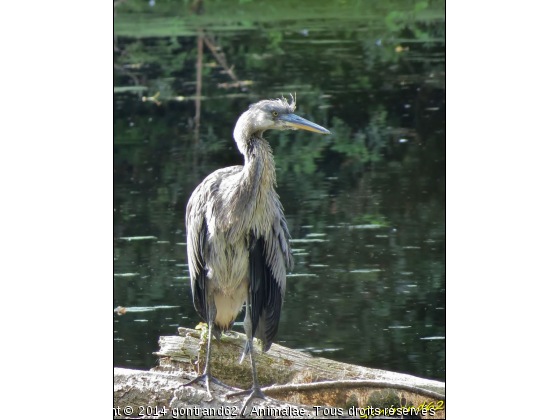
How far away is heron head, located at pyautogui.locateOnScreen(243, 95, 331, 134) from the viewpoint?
5188mm

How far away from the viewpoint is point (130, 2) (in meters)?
20.3

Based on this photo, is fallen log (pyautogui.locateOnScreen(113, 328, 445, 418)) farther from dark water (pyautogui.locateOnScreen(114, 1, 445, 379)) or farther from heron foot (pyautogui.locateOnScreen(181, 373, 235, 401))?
dark water (pyautogui.locateOnScreen(114, 1, 445, 379))

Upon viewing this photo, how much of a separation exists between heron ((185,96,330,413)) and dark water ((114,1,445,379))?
6.19 feet

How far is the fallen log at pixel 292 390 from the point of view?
16.3 feet

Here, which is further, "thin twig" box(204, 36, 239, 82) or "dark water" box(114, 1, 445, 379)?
"thin twig" box(204, 36, 239, 82)

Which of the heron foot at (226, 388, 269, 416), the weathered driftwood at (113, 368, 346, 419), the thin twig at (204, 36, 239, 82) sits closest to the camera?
the weathered driftwood at (113, 368, 346, 419)

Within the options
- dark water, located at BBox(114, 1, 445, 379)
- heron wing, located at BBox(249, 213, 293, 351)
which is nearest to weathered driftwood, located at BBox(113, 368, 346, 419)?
heron wing, located at BBox(249, 213, 293, 351)

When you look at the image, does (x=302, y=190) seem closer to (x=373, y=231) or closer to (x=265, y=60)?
(x=373, y=231)

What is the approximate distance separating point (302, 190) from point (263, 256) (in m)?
6.14

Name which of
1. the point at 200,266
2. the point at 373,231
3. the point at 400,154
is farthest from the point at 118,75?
the point at 200,266

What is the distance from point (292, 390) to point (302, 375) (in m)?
0.28

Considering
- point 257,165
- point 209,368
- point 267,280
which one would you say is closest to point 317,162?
point 267,280

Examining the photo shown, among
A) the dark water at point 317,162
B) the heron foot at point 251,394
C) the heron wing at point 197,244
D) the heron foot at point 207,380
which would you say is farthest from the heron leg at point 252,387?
the dark water at point 317,162

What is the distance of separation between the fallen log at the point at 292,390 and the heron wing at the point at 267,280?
0.28 meters
